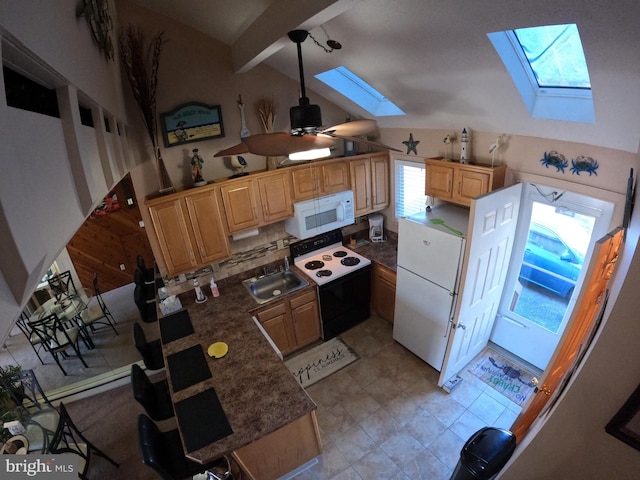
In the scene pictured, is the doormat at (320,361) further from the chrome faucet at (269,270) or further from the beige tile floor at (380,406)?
the chrome faucet at (269,270)

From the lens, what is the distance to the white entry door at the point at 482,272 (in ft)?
8.45

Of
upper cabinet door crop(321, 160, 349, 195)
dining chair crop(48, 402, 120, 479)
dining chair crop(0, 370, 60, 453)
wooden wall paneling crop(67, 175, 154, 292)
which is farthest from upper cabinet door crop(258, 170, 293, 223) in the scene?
dining chair crop(0, 370, 60, 453)

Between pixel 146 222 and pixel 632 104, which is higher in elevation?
pixel 632 104

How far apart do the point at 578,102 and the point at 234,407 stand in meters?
3.20

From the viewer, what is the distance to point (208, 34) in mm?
2891

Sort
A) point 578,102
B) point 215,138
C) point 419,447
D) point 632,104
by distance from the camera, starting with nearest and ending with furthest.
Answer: point 632,104
point 578,102
point 419,447
point 215,138

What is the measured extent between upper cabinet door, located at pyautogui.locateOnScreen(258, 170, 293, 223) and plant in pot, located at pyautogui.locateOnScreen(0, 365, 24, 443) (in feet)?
8.56

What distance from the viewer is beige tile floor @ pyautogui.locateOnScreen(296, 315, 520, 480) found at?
2.64 meters

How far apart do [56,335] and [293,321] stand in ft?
8.23

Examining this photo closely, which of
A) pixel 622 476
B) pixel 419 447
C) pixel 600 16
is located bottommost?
pixel 419 447

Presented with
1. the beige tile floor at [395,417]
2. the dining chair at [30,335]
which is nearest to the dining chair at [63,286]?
the dining chair at [30,335]

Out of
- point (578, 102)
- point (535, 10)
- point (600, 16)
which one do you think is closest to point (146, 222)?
point (535, 10)

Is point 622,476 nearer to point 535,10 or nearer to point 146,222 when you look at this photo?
point 535,10

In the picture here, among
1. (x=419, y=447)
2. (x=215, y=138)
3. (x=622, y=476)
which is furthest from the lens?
(x=215, y=138)
